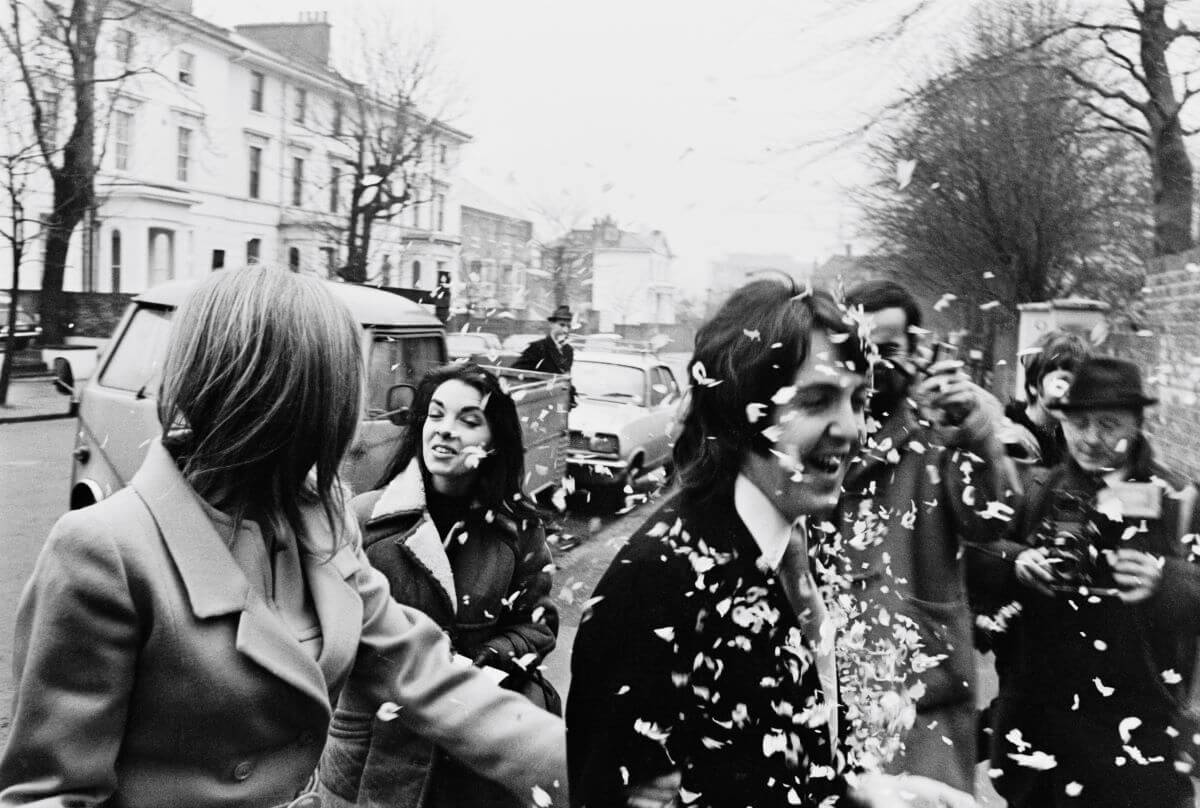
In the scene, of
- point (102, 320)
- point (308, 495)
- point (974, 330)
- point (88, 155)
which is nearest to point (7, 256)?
point (102, 320)

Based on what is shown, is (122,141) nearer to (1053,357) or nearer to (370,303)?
(370,303)

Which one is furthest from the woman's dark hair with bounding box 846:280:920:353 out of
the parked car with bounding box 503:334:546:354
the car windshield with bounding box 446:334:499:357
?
the parked car with bounding box 503:334:546:354

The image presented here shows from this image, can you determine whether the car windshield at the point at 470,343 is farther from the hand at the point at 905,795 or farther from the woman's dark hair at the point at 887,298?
the hand at the point at 905,795

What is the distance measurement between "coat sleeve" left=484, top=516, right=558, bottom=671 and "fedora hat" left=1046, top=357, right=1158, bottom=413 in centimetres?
158

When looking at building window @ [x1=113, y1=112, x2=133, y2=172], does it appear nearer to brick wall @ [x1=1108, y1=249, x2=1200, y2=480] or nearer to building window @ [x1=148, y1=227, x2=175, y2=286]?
building window @ [x1=148, y1=227, x2=175, y2=286]

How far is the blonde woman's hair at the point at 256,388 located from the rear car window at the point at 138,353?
4.86 metres

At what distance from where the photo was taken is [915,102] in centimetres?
527

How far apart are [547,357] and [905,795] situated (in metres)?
8.86

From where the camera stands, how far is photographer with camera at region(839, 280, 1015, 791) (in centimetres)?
320

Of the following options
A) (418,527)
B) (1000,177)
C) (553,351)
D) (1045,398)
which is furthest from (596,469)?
(418,527)

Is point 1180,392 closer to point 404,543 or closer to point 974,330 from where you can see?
point 974,330

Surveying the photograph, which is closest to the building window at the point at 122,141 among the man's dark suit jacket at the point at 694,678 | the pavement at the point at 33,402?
the pavement at the point at 33,402

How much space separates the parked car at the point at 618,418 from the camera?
11781 mm

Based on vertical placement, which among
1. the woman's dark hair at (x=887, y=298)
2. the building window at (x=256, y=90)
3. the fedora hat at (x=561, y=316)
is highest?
the building window at (x=256, y=90)
